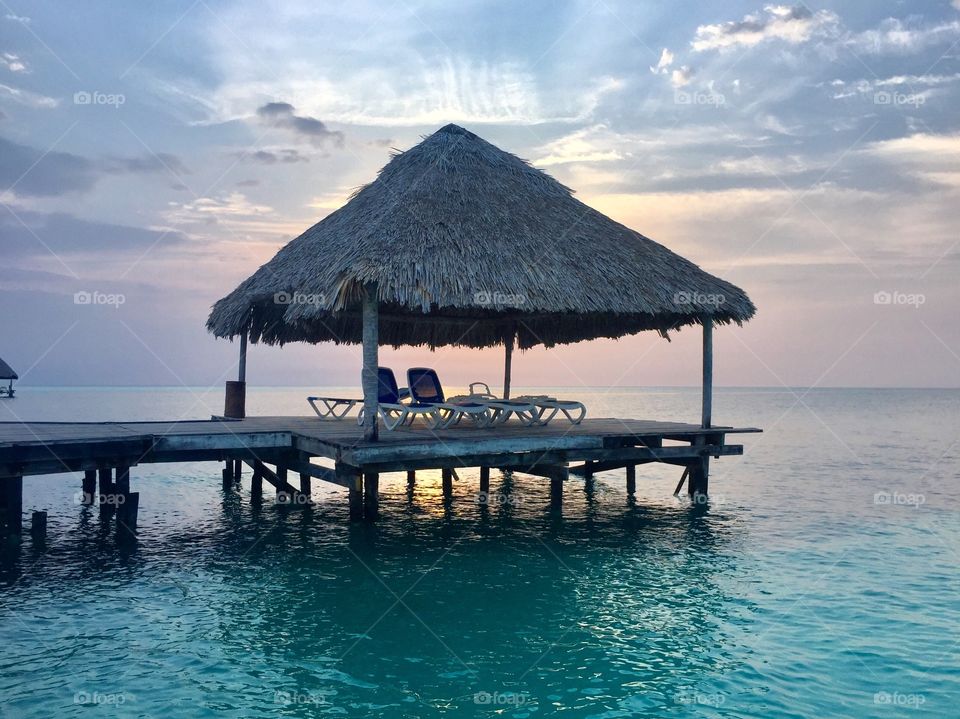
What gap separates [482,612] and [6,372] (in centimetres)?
4400

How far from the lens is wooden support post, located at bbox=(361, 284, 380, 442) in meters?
A: 8.64

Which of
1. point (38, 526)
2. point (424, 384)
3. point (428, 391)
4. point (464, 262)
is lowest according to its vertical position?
point (38, 526)

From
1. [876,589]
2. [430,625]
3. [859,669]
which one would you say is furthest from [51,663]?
[876,589]

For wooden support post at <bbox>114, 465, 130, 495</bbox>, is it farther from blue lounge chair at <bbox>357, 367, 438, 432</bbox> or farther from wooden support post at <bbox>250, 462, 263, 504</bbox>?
blue lounge chair at <bbox>357, 367, 438, 432</bbox>

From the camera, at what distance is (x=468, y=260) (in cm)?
955

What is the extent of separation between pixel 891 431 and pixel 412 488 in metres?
31.1

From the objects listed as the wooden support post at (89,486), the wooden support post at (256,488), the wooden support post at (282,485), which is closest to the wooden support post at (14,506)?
the wooden support post at (282,485)

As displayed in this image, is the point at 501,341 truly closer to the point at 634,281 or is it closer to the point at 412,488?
the point at 412,488

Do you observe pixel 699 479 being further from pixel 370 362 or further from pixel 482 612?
pixel 482 612

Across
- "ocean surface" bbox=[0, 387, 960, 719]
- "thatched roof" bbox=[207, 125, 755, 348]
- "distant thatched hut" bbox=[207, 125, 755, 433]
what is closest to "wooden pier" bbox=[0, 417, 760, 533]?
"distant thatched hut" bbox=[207, 125, 755, 433]

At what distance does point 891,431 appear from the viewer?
36.2m

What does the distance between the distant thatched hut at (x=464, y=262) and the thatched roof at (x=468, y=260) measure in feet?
0.07

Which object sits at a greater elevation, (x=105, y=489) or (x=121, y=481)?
(x=121, y=481)

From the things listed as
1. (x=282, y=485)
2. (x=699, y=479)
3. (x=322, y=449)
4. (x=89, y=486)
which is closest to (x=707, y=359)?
(x=699, y=479)
